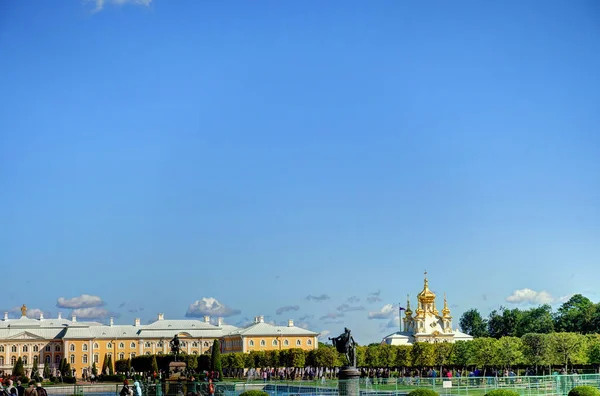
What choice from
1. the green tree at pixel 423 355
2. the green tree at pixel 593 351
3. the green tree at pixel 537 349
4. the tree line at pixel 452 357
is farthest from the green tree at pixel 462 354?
the green tree at pixel 593 351

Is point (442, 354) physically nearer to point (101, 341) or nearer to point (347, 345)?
point (347, 345)

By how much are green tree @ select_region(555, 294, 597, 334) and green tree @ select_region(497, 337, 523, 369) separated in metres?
27.0

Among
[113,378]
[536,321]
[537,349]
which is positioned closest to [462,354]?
[537,349]

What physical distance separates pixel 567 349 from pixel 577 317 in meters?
36.3

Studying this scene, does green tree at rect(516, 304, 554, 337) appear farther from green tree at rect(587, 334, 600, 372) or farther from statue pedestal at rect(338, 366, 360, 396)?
statue pedestal at rect(338, 366, 360, 396)

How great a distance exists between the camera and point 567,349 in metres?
68.6

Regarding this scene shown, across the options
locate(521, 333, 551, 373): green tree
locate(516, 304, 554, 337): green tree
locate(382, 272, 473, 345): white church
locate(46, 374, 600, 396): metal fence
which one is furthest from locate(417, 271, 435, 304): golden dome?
locate(46, 374, 600, 396): metal fence

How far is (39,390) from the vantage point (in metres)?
26.4

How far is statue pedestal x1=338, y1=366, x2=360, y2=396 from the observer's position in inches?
1185

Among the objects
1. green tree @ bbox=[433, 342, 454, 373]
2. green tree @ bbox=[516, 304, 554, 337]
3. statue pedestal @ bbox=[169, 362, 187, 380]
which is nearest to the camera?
statue pedestal @ bbox=[169, 362, 187, 380]

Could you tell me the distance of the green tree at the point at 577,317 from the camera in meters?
98.8

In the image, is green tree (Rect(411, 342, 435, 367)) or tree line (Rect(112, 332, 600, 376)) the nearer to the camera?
tree line (Rect(112, 332, 600, 376))

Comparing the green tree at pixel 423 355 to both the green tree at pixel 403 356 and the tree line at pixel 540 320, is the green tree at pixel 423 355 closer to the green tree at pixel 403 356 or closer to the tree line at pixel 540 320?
the green tree at pixel 403 356

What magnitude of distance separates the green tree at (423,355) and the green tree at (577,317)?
1003 inches
